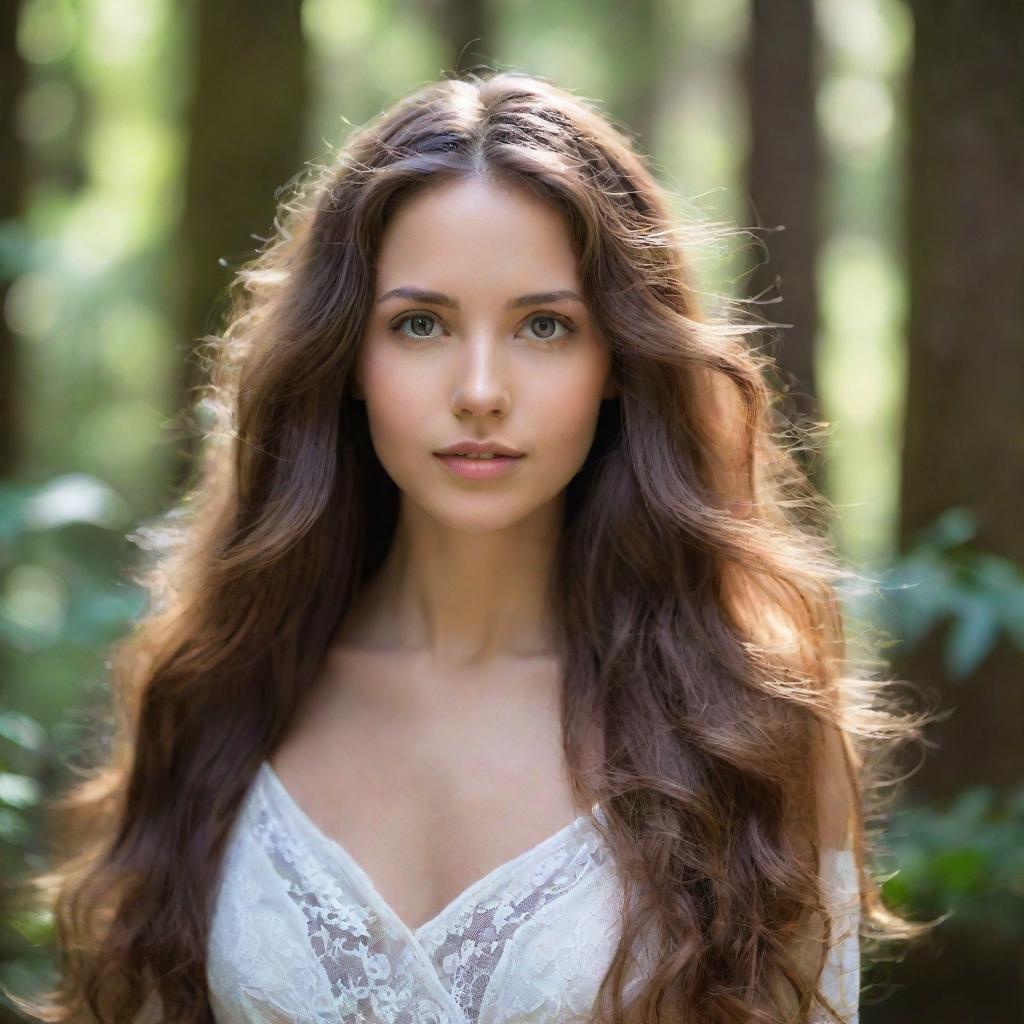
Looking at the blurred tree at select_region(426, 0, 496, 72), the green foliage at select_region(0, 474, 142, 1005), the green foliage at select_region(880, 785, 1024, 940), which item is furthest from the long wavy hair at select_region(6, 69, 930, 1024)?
the blurred tree at select_region(426, 0, 496, 72)

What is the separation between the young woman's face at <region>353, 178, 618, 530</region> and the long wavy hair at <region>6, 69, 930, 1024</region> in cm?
5

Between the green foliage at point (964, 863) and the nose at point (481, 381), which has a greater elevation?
the nose at point (481, 381)

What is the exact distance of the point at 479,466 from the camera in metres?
2.08

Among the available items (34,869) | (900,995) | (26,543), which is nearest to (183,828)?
(34,869)

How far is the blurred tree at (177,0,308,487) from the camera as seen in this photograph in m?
4.35

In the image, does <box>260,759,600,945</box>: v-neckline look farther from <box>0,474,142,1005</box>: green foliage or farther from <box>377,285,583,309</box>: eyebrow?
<box>377,285,583,309</box>: eyebrow

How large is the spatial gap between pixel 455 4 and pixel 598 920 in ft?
16.6

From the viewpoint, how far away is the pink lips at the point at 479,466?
2.08m

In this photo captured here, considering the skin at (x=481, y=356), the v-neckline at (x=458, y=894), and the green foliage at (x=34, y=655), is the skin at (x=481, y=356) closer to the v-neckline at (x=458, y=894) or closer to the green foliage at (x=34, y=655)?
the v-neckline at (x=458, y=894)

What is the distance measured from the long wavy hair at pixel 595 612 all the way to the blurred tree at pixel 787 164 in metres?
1.99

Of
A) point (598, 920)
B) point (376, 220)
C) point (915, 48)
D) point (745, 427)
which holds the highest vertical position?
point (915, 48)

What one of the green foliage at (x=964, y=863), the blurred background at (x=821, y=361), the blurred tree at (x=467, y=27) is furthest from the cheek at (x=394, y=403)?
the blurred tree at (x=467, y=27)

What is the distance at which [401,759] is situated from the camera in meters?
2.27

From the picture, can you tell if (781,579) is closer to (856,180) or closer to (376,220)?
(376,220)
